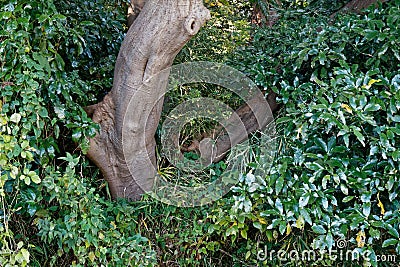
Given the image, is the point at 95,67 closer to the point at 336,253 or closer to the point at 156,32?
the point at 156,32

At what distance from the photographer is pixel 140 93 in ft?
9.07

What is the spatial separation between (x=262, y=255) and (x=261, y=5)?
7.32 feet

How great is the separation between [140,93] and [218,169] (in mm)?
761

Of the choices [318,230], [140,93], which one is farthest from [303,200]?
[140,93]

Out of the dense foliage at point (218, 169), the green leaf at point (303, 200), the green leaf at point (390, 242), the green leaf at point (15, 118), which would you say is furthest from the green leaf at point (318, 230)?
the green leaf at point (15, 118)

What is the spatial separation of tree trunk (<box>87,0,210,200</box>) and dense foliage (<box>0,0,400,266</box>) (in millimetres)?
142

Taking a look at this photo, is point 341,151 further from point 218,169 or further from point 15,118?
point 15,118

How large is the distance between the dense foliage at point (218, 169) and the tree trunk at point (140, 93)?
14cm

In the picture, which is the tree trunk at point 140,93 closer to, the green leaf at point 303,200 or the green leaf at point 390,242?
the green leaf at point 303,200

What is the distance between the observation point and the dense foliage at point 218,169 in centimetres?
239

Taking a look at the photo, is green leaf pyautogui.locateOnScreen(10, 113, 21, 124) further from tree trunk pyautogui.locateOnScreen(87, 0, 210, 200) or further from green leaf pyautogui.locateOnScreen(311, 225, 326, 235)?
green leaf pyautogui.locateOnScreen(311, 225, 326, 235)

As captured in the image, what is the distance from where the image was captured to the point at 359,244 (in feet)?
8.12

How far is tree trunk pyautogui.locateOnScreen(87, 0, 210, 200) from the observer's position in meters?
2.52

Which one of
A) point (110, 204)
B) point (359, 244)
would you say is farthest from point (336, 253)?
point (110, 204)
